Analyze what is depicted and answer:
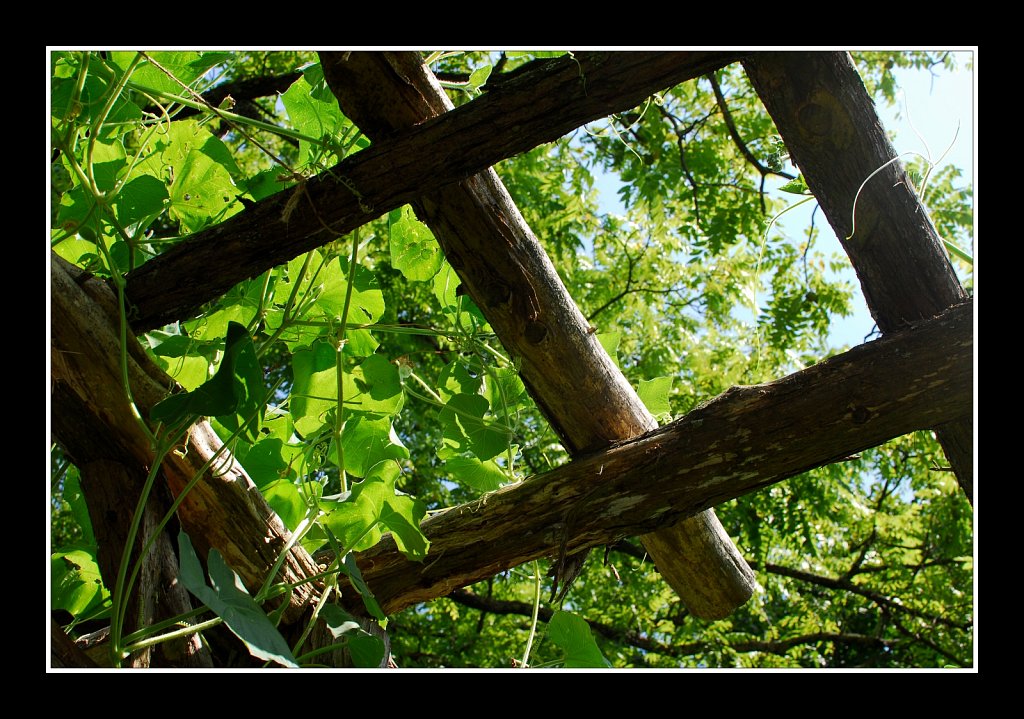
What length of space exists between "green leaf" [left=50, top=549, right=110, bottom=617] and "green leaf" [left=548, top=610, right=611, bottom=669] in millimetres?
611

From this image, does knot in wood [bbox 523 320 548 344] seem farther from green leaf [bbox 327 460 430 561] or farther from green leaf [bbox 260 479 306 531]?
green leaf [bbox 260 479 306 531]

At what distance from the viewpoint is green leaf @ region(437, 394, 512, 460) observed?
0.97 metres

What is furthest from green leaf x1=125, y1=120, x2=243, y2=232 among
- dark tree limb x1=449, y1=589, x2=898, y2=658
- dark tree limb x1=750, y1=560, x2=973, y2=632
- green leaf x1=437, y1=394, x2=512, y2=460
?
dark tree limb x1=750, y1=560, x2=973, y2=632

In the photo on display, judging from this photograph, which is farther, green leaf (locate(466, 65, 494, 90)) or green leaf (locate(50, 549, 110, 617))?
green leaf (locate(50, 549, 110, 617))

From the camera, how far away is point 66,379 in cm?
82

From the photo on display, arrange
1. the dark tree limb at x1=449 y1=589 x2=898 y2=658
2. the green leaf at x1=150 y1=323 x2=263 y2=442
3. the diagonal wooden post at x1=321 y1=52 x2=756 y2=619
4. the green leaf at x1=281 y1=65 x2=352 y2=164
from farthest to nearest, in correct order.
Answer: the dark tree limb at x1=449 y1=589 x2=898 y2=658 → the green leaf at x1=281 y1=65 x2=352 y2=164 → the diagonal wooden post at x1=321 y1=52 x2=756 y2=619 → the green leaf at x1=150 y1=323 x2=263 y2=442

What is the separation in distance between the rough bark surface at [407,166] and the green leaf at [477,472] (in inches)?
15.2

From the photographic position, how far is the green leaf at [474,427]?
38.3 inches

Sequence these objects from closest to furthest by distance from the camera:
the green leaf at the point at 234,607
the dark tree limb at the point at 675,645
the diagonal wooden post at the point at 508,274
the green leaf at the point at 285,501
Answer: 1. the green leaf at the point at 234,607
2. the diagonal wooden post at the point at 508,274
3. the green leaf at the point at 285,501
4. the dark tree limb at the point at 675,645

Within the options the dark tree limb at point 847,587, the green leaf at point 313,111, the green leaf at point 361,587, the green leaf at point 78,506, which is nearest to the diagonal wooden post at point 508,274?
the green leaf at point 313,111

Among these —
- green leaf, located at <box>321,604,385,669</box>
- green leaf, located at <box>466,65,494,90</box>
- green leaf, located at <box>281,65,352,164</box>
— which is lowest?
green leaf, located at <box>321,604,385,669</box>

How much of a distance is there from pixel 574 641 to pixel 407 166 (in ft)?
1.86

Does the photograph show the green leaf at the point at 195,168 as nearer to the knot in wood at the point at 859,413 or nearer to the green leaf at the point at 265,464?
the green leaf at the point at 265,464

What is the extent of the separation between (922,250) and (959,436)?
21 centimetres
